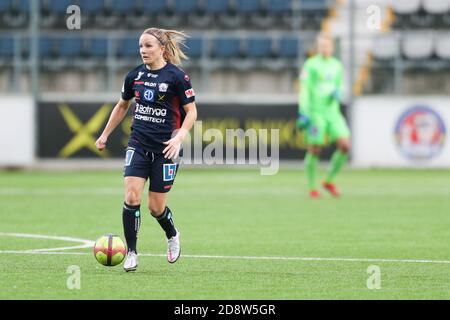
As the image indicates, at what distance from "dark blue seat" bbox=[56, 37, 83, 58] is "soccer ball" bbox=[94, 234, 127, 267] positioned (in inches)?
754

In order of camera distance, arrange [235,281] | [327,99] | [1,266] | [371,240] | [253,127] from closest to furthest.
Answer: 1. [235,281]
2. [1,266]
3. [371,240]
4. [327,99]
5. [253,127]

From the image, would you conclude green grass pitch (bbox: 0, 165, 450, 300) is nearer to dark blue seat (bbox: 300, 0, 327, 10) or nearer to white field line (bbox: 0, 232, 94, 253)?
white field line (bbox: 0, 232, 94, 253)

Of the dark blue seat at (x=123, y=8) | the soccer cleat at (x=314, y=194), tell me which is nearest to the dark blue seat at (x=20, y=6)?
the dark blue seat at (x=123, y=8)

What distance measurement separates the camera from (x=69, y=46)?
2772 centimetres

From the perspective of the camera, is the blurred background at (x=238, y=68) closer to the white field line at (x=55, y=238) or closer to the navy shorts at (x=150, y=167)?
the white field line at (x=55, y=238)

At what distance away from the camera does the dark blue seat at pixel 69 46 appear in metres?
27.7

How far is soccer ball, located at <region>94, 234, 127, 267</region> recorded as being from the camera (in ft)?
29.7

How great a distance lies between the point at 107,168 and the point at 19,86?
3089 mm

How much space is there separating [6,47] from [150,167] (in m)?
19.0

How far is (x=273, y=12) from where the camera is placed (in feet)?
92.2

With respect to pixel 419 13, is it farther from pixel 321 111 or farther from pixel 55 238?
pixel 55 238

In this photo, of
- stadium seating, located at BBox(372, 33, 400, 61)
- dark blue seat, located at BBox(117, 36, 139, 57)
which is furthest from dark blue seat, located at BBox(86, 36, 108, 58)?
stadium seating, located at BBox(372, 33, 400, 61)

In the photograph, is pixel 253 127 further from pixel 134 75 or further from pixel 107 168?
pixel 134 75
